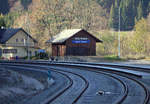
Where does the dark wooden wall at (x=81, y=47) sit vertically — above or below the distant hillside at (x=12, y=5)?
below

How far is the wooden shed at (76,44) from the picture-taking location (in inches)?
2621

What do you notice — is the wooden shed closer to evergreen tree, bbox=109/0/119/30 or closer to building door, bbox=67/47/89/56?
building door, bbox=67/47/89/56

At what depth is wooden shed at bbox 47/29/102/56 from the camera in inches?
2621

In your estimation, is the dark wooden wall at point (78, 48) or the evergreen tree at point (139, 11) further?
the evergreen tree at point (139, 11)

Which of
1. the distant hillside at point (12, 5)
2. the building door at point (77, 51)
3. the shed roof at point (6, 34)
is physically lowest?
the building door at point (77, 51)

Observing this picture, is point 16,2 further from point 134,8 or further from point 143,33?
point 143,33

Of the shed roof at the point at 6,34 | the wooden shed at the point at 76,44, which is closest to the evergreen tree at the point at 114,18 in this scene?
the shed roof at the point at 6,34

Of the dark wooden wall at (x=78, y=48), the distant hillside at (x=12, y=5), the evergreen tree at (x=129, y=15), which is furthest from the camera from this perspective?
the distant hillside at (x=12, y=5)

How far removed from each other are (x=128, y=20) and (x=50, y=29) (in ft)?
196

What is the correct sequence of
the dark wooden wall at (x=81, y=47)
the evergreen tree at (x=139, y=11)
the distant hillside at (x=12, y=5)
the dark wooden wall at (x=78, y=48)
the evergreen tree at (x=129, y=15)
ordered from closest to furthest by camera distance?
the dark wooden wall at (x=78, y=48)
the dark wooden wall at (x=81, y=47)
the evergreen tree at (x=129, y=15)
the evergreen tree at (x=139, y=11)
the distant hillside at (x=12, y=5)

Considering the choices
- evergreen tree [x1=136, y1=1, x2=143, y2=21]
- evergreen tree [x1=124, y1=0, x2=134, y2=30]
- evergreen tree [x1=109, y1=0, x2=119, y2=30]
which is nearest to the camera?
evergreen tree [x1=109, y1=0, x2=119, y2=30]

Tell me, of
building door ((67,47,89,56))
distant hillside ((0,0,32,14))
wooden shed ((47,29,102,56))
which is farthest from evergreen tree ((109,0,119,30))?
building door ((67,47,89,56))

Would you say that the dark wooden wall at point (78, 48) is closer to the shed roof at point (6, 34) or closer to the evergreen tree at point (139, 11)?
the shed roof at point (6, 34)

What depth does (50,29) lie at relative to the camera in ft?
283
